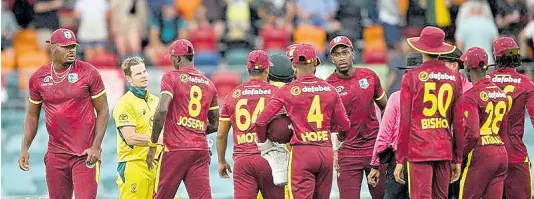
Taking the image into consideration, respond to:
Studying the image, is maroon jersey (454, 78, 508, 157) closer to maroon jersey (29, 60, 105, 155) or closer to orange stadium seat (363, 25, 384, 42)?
maroon jersey (29, 60, 105, 155)

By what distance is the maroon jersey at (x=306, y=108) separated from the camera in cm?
1611

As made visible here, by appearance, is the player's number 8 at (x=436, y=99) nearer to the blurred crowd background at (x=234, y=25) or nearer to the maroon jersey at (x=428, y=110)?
the maroon jersey at (x=428, y=110)

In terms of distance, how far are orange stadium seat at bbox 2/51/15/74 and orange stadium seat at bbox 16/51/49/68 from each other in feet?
0.38

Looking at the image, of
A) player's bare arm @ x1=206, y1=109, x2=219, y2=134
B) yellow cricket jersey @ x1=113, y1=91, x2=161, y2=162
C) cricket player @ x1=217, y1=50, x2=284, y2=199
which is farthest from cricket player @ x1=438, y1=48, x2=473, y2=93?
yellow cricket jersey @ x1=113, y1=91, x2=161, y2=162

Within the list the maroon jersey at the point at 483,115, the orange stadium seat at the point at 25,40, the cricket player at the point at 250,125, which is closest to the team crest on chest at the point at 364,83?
the cricket player at the point at 250,125

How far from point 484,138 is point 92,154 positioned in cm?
444

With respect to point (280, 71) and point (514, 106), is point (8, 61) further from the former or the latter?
point (514, 106)

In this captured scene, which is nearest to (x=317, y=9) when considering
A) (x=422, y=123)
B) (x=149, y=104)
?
(x=149, y=104)

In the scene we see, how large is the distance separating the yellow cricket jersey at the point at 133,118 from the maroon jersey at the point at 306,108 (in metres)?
2.05

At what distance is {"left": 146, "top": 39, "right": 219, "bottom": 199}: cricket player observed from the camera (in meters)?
16.8

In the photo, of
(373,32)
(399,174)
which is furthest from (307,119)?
(373,32)

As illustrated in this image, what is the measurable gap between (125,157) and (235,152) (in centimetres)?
151

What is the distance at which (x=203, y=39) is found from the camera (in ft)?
99.5

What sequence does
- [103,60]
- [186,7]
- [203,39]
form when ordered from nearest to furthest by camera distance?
[103,60] < [203,39] < [186,7]
